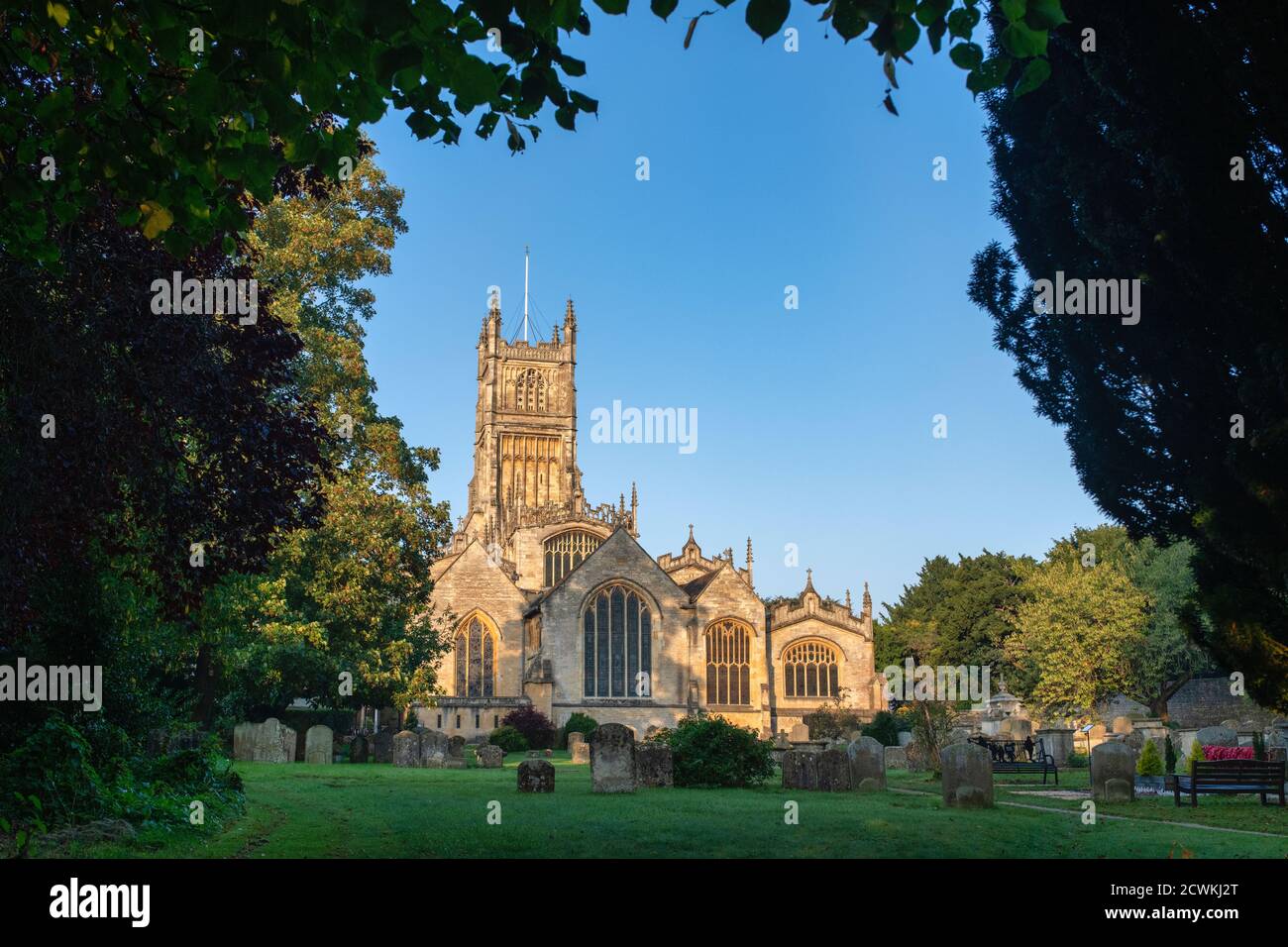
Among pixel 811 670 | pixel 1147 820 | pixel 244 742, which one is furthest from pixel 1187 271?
pixel 811 670

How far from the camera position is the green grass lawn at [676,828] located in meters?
10.3

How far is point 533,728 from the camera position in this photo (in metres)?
42.0

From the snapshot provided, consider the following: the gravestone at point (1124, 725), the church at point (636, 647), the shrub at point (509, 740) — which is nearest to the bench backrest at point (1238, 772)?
the gravestone at point (1124, 725)

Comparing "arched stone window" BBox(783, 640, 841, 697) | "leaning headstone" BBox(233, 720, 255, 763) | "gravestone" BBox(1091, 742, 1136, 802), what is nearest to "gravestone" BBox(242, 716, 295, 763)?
"leaning headstone" BBox(233, 720, 255, 763)

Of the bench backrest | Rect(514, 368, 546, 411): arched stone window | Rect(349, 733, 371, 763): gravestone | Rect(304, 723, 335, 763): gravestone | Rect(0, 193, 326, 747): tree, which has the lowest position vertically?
Rect(349, 733, 371, 763): gravestone

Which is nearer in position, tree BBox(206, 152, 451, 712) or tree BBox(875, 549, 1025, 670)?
tree BBox(206, 152, 451, 712)

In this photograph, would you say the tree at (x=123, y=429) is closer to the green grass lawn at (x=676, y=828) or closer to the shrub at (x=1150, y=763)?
the green grass lawn at (x=676, y=828)

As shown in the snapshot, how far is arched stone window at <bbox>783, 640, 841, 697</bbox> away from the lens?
52.8 metres

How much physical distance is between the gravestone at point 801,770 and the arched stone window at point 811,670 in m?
32.8

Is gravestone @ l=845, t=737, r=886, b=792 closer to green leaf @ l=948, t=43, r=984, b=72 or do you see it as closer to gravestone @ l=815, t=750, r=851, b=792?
gravestone @ l=815, t=750, r=851, b=792

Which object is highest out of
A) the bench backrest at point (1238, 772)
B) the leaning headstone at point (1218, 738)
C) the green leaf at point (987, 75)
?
the green leaf at point (987, 75)

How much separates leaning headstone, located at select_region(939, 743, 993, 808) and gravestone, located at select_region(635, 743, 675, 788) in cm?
615

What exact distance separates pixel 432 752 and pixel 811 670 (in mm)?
28606
